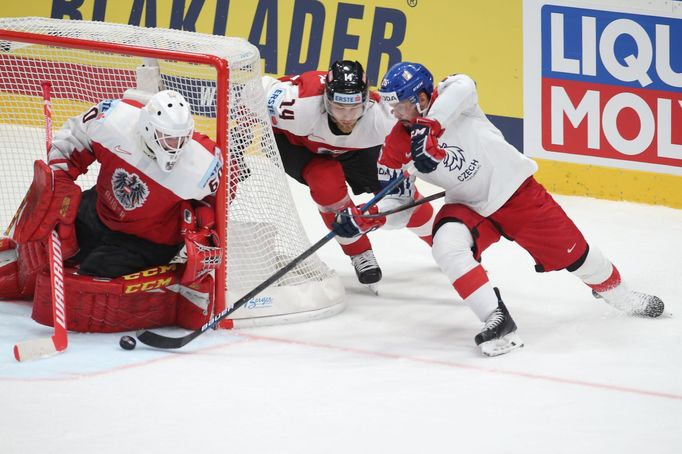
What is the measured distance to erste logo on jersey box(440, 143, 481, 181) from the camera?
12.8 feet

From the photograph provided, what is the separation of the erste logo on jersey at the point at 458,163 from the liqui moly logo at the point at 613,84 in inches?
76.8

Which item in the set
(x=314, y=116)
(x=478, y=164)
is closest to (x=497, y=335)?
(x=478, y=164)

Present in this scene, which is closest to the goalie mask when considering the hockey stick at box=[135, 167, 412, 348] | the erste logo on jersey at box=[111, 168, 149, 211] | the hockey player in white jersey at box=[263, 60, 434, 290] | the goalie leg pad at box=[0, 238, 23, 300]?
the hockey player in white jersey at box=[263, 60, 434, 290]

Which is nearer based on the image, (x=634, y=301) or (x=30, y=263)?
(x=30, y=263)

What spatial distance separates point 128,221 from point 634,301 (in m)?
1.90

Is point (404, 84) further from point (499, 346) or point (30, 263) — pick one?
point (30, 263)

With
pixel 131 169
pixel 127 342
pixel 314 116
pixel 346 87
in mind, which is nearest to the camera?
pixel 127 342

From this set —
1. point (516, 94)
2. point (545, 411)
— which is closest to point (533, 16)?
point (516, 94)

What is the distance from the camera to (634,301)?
13.7ft

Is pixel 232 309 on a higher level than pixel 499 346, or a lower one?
higher

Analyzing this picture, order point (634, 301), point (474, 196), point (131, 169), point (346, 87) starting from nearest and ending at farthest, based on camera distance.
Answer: point (131, 169) → point (474, 196) → point (346, 87) → point (634, 301)

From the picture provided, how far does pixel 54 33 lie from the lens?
414 centimetres

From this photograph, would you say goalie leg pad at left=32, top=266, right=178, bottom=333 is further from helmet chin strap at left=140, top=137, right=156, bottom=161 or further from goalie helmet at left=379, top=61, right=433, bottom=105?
goalie helmet at left=379, top=61, right=433, bottom=105

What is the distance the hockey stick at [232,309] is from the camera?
3.77 metres
